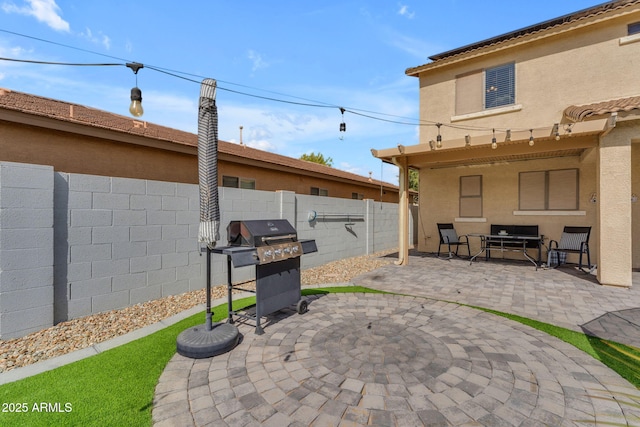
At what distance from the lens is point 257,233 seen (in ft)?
12.4

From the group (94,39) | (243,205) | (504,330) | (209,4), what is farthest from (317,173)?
(504,330)

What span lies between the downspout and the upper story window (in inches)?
116

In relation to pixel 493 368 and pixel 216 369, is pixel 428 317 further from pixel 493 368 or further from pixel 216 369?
pixel 216 369

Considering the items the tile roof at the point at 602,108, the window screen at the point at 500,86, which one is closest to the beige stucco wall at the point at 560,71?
the window screen at the point at 500,86

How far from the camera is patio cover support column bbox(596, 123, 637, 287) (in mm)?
6035

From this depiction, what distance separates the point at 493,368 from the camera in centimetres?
293

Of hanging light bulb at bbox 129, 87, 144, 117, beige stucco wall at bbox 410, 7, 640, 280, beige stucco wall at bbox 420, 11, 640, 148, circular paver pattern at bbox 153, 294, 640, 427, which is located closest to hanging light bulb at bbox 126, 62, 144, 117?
hanging light bulb at bbox 129, 87, 144, 117

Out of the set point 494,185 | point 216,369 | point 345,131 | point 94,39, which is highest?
point 94,39

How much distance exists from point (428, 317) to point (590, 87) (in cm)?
855

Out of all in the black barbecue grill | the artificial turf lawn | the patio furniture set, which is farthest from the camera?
the patio furniture set

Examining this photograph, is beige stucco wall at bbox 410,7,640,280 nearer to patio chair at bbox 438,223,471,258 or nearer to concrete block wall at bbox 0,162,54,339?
patio chair at bbox 438,223,471,258

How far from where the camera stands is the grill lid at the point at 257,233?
378cm

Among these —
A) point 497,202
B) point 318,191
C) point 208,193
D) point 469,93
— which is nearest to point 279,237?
point 208,193

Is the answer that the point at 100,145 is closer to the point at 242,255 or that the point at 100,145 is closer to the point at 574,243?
the point at 242,255
